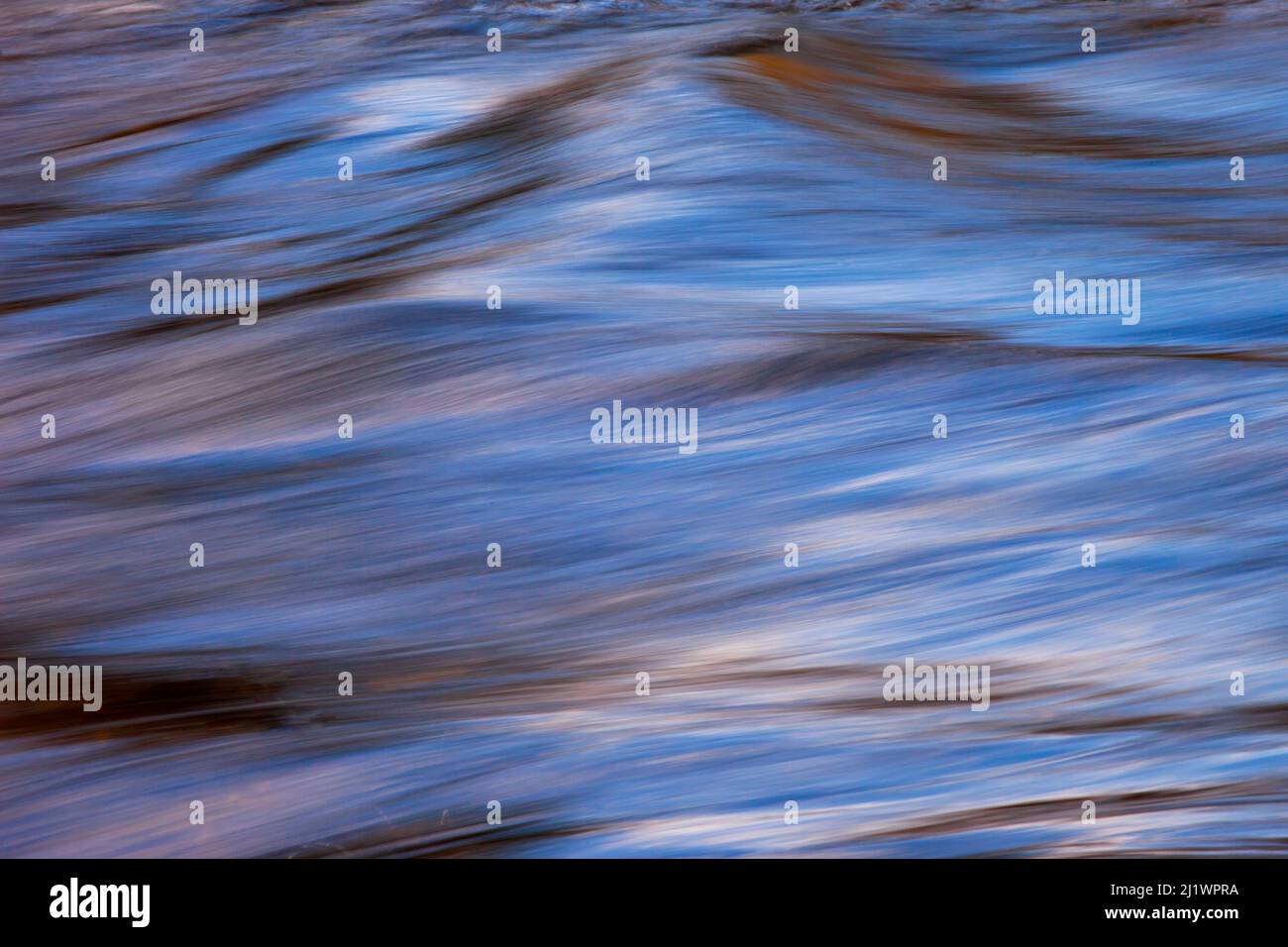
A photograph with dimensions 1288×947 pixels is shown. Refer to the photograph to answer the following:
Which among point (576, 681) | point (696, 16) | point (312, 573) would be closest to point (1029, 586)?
point (576, 681)

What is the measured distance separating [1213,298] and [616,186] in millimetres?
1176

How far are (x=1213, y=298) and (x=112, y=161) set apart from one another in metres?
2.61

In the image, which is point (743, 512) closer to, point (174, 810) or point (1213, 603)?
point (1213, 603)

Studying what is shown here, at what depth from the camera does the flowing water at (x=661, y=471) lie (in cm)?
159

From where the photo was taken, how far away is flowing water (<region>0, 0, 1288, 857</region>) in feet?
5.23

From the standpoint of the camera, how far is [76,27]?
4441mm

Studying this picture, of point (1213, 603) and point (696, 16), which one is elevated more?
point (696, 16)

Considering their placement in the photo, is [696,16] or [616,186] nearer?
[616,186]

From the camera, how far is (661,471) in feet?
6.93

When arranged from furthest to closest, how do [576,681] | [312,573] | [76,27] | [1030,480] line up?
[76,27] → [1030,480] → [312,573] → [576,681]

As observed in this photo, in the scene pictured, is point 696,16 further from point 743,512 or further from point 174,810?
point 174,810
